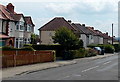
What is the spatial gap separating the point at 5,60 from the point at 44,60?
868 cm

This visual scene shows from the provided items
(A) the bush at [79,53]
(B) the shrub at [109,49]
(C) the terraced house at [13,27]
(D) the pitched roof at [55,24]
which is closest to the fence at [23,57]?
(A) the bush at [79,53]

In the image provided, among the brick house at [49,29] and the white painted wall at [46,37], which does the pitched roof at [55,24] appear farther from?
the white painted wall at [46,37]

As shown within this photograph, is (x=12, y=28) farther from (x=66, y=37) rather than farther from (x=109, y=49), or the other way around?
(x=109, y=49)

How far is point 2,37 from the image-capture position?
3525 centimetres

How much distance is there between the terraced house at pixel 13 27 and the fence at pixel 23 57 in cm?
693

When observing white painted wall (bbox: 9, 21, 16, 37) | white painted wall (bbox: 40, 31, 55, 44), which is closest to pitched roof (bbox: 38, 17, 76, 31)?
white painted wall (bbox: 40, 31, 55, 44)

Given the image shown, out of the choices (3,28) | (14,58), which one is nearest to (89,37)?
(3,28)

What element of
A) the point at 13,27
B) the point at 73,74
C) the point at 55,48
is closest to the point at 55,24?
the point at 13,27

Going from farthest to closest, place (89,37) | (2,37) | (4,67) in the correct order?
(89,37), (2,37), (4,67)

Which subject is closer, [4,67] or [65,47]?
[4,67]

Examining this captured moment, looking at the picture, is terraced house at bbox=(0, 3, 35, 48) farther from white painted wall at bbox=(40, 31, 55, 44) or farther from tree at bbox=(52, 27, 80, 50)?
white painted wall at bbox=(40, 31, 55, 44)

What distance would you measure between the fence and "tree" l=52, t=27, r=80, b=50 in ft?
16.8

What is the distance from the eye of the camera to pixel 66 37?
37469mm

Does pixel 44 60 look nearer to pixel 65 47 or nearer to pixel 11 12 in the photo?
pixel 65 47
